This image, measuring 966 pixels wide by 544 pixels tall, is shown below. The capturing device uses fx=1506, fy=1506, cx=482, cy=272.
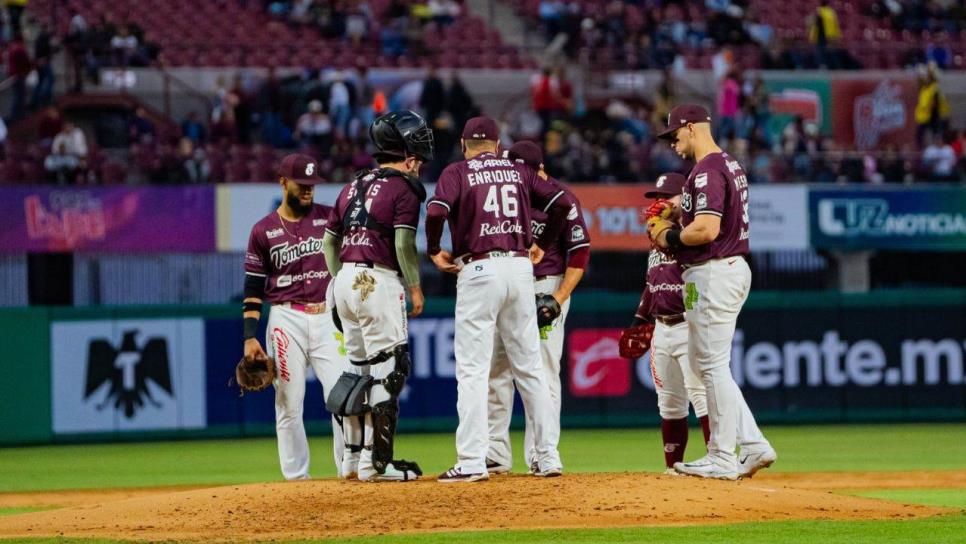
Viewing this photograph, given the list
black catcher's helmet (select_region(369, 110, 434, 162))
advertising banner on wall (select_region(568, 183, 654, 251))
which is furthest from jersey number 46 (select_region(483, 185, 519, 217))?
advertising banner on wall (select_region(568, 183, 654, 251))

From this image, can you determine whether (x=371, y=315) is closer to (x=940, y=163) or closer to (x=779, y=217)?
(x=779, y=217)

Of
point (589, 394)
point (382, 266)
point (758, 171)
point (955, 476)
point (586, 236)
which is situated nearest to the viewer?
point (382, 266)

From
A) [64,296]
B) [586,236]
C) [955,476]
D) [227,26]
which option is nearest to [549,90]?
[227,26]

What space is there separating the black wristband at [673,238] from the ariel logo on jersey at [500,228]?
3.24ft

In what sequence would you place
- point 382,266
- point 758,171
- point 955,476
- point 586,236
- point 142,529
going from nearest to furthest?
point 142,529 < point 382,266 < point 586,236 < point 955,476 < point 758,171

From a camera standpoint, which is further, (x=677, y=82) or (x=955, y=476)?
(x=677, y=82)

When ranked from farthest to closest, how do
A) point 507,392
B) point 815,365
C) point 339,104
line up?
point 339,104 < point 815,365 < point 507,392

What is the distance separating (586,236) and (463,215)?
130 centimetres

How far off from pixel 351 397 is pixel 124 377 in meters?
9.39

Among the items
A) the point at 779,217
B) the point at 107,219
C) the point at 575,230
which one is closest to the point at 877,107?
the point at 779,217

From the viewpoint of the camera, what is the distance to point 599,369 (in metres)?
19.2

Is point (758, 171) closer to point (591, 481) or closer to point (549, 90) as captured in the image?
point (549, 90)

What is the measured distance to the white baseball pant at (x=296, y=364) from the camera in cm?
1059

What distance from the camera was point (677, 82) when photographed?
2523cm
